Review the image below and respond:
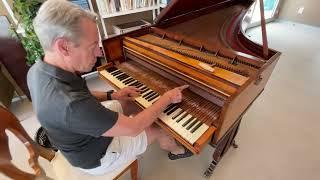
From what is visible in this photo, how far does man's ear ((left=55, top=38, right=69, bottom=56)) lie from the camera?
71 centimetres

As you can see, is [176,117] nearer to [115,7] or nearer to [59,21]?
[59,21]

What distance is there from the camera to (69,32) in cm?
69

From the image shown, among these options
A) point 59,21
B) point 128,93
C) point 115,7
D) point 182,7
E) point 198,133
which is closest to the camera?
point 59,21

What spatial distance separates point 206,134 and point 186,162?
0.91m

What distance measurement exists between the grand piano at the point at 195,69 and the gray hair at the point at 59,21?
1.98 ft

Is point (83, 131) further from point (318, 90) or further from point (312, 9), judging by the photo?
point (312, 9)

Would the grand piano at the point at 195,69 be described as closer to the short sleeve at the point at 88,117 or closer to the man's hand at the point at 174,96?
the man's hand at the point at 174,96

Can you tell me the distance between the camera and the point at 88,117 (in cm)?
72

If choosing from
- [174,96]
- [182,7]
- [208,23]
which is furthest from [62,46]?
[208,23]

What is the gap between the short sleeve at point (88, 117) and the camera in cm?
71

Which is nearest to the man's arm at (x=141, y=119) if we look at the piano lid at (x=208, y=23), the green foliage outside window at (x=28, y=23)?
the piano lid at (x=208, y=23)

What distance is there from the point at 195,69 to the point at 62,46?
0.72 meters

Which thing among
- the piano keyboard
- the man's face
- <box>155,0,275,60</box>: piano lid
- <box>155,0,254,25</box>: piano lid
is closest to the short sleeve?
the man's face

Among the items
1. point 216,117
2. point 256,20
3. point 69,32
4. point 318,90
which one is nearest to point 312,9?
point 256,20
